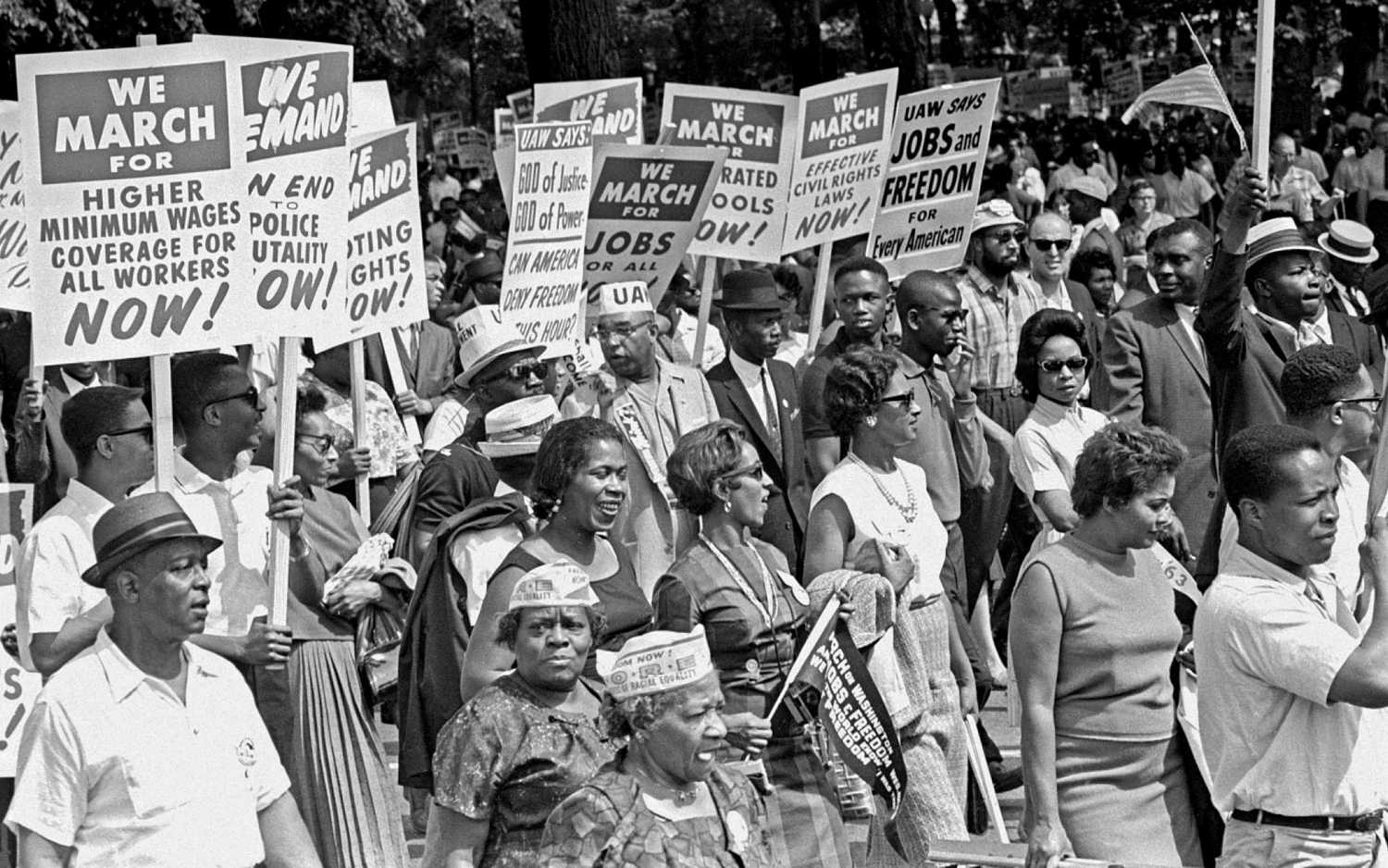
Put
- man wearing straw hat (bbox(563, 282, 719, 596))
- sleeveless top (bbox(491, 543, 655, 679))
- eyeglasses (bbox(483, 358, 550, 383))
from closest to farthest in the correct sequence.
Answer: sleeveless top (bbox(491, 543, 655, 679)), eyeglasses (bbox(483, 358, 550, 383)), man wearing straw hat (bbox(563, 282, 719, 596))

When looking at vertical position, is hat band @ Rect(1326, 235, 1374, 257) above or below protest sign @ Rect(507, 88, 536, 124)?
below

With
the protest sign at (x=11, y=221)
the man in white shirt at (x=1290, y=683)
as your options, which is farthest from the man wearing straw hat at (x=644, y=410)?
the man in white shirt at (x=1290, y=683)

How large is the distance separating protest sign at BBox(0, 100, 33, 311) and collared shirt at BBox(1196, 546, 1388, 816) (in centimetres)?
561

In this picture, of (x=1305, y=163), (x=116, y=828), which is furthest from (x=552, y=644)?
(x=1305, y=163)

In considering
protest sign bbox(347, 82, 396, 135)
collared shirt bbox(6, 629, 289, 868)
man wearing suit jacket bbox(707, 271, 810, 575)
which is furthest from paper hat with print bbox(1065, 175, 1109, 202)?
collared shirt bbox(6, 629, 289, 868)

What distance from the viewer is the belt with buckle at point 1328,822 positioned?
5434mm

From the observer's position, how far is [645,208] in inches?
428

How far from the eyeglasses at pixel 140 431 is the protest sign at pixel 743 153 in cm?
501

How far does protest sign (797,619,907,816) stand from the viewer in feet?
20.7

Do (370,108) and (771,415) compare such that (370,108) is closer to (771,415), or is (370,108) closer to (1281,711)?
(771,415)

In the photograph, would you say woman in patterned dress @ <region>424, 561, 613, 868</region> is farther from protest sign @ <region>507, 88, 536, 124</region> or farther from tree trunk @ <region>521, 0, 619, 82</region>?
tree trunk @ <region>521, 0, 619, 82</region>

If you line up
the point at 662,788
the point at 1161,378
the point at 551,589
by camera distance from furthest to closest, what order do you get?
the point at 1161,378
the point at 551,589
the point at 662,788

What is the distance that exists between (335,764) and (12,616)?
119cm

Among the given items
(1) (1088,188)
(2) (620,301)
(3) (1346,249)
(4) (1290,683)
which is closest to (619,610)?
(4) (1290,683)
